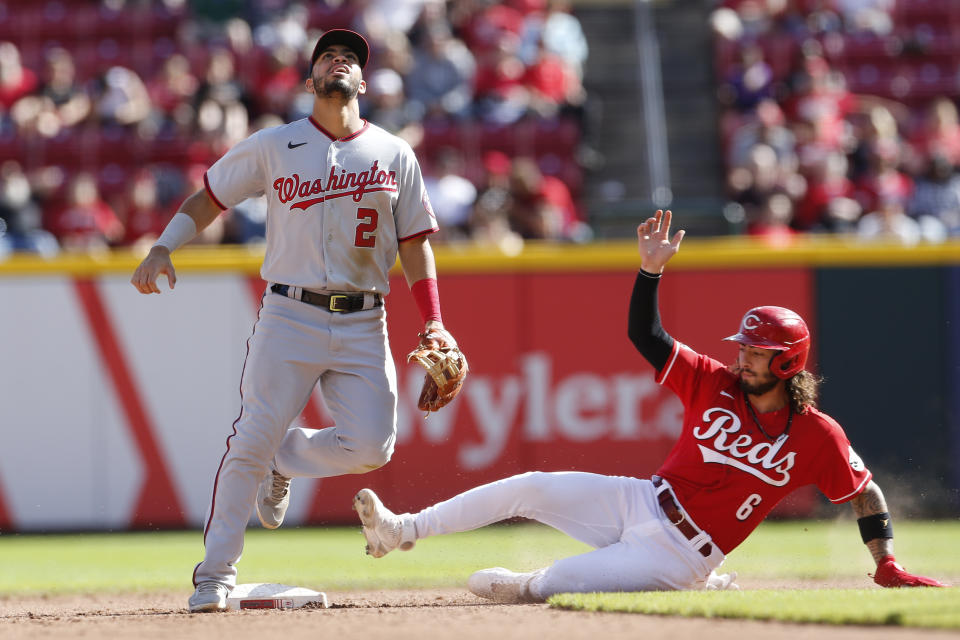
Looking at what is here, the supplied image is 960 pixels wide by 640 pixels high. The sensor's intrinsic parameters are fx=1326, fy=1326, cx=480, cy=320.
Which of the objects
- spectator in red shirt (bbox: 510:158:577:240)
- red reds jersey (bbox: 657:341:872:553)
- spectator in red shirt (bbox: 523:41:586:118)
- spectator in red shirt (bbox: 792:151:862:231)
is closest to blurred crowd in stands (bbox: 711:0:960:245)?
spectator in red shirt (bbox: 792:151:862:231)

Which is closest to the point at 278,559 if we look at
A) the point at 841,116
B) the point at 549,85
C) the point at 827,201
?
the point at 827,201

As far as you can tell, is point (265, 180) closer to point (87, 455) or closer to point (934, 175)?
point (87, 455)

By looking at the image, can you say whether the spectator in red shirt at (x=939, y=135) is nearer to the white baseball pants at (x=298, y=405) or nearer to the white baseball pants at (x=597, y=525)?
the white baseball pants at (x=597, y=525)

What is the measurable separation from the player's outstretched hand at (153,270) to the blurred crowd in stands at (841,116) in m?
5.70

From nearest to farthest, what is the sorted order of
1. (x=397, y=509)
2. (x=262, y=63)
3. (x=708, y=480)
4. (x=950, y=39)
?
1. (x=708, y=480)
2. (x=397, y=509)
3. (x=262, y=63)
4. (x=950, y=39)

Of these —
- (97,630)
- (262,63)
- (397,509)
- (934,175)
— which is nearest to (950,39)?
(934,175)

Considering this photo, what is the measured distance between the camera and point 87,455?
943cm

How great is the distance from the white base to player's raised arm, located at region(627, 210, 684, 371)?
5.45 feet

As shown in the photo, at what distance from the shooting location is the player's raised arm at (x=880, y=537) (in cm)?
528

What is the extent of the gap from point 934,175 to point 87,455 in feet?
23.4

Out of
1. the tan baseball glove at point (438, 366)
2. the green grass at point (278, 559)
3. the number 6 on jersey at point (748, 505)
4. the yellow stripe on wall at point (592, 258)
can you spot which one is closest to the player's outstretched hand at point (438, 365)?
the tan baseball glove at point (438, 366)

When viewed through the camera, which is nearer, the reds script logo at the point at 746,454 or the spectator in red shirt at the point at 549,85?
the reds script logo at the point at 746,454

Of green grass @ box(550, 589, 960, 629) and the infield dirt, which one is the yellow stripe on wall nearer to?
the infield dirt

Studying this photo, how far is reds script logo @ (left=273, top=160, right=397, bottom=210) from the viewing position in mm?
5203
